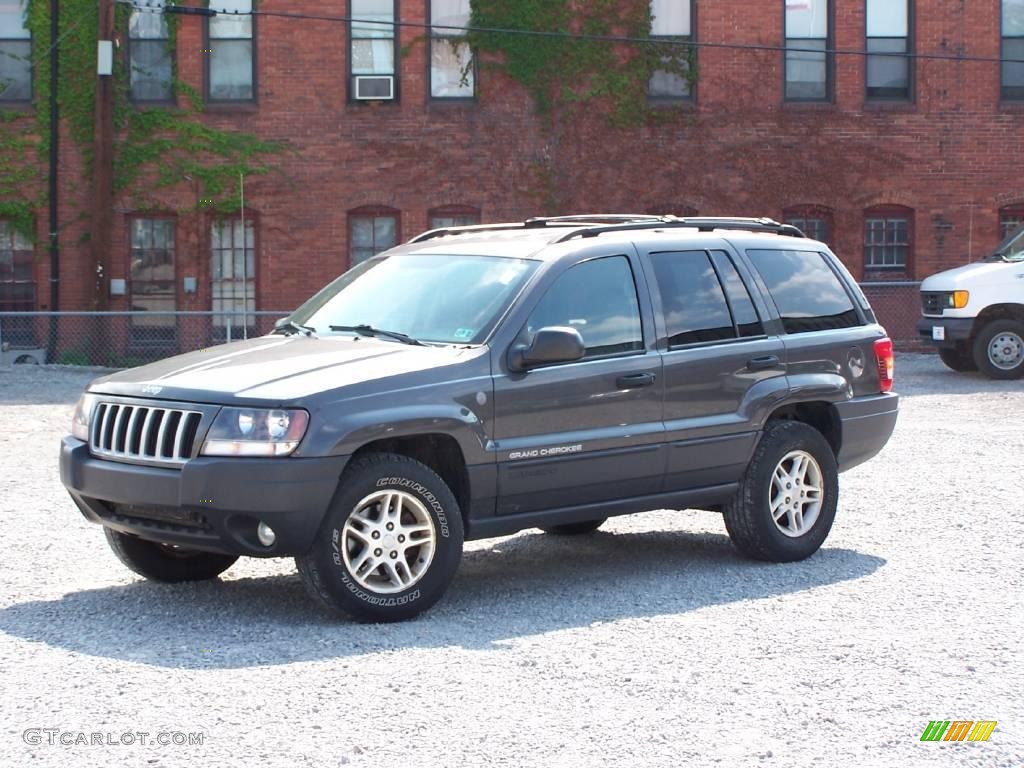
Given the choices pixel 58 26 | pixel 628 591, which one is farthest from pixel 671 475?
pixel 58 26

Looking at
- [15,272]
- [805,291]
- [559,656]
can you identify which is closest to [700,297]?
[805,291]

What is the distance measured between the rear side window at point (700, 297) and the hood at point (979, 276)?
13445mm

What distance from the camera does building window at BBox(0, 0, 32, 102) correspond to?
26.6 m

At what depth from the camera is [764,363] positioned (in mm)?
8570

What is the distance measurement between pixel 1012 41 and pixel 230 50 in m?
13.7

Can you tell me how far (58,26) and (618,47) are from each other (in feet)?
31.0

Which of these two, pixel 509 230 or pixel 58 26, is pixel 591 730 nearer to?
pixel 509 230

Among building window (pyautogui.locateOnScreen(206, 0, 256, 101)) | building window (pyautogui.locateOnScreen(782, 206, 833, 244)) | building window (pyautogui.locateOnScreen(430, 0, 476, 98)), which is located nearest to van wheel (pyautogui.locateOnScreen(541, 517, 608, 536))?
building window (pyautogui.locateOnScreen(430, 0, 476, 98))

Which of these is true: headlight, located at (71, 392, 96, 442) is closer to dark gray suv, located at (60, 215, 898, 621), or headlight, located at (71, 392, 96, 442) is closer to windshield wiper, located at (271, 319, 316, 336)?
dark gray suv, located at (60, 215, 898, 621)

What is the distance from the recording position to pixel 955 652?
21.2 feet

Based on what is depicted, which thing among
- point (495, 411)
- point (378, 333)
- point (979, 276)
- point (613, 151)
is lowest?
point (495, 411)

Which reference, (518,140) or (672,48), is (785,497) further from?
(672,48)

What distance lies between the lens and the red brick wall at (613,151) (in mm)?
26672

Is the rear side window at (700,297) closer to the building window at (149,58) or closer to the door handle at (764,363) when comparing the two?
the door handle at (764,363)
